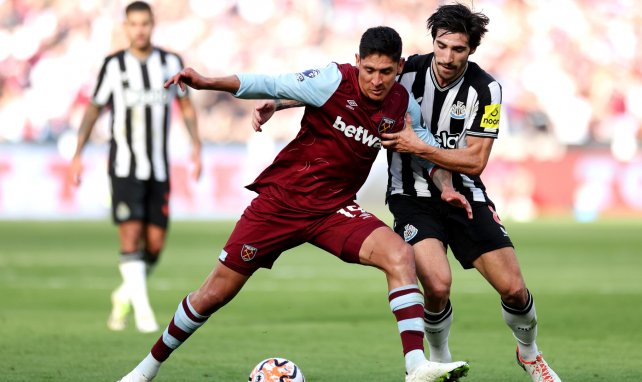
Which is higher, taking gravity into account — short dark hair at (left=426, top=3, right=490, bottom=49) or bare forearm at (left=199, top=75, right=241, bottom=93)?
short dark hair at (left=426, top=3, right=490, bottom=49)

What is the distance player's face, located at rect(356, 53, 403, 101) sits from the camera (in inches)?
221

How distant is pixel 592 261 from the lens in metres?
15.7

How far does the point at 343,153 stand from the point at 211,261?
375 inches

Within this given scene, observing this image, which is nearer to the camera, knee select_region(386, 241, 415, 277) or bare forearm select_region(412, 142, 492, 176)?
knee select_region(386, 241, 415, 277)

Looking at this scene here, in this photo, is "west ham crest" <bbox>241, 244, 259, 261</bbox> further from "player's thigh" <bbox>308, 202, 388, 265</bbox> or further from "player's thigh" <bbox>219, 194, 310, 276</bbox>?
"player's thigh" <bbox>308, 202, 388, 265</bbox>

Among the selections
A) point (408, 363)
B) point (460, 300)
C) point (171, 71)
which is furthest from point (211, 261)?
point (408, 363)

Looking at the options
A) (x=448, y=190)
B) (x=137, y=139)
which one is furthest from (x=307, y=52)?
(x=448, y=190)

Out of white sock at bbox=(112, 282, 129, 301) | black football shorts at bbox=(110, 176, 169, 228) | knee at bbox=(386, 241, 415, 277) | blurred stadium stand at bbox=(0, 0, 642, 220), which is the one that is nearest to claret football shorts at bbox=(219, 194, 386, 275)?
knee at bbox=(386, 241, 415, 277)

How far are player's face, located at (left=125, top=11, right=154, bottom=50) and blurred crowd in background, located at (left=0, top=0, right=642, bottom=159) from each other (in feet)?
49.5

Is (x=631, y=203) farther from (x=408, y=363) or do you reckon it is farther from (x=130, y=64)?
(x=408, y=363)

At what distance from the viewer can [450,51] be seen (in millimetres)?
6121

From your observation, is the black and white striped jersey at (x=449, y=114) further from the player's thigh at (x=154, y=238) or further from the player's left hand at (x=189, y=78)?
the player's thigh at (x=154, y=238)

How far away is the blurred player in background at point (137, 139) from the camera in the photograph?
9234 mm

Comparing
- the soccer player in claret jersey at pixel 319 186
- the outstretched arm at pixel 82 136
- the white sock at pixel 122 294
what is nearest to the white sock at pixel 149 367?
the soccer player in claret jersey at pixel 319 186
